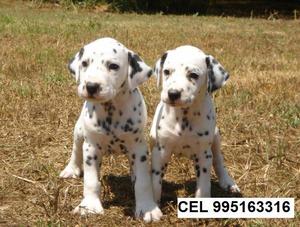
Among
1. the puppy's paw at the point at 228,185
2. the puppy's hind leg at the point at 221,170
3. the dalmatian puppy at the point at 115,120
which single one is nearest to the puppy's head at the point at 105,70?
the dalmatian puppy at the point at 115,120

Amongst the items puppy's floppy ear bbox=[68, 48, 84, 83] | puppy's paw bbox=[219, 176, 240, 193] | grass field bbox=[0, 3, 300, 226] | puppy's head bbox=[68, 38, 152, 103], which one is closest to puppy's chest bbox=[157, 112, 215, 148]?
puppy's head bbox=[68, 38, 152, 103]

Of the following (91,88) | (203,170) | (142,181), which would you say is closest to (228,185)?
(203,170)

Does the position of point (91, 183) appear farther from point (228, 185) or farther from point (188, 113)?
point (228, 185)

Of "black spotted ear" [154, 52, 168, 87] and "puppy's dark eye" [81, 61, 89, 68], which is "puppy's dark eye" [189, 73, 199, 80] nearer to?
"black spotted ear" [154, 52, 168, 87]

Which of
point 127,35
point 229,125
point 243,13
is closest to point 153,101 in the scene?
point 229,125

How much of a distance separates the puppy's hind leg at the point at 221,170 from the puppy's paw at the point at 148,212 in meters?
0.95

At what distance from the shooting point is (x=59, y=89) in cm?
889

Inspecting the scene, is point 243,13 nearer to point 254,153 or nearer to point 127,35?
point 127,35

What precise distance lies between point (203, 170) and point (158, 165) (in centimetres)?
41

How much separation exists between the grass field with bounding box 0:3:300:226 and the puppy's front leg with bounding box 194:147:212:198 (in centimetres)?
30

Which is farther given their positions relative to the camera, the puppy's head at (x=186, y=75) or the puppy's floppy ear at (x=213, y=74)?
the puppy's floppy ear at (x=213, y=74)

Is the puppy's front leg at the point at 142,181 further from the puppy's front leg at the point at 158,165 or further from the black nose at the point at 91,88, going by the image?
the black nose at the point at 91,88

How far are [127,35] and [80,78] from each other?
397 inches

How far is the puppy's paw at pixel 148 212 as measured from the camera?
16.3ft
